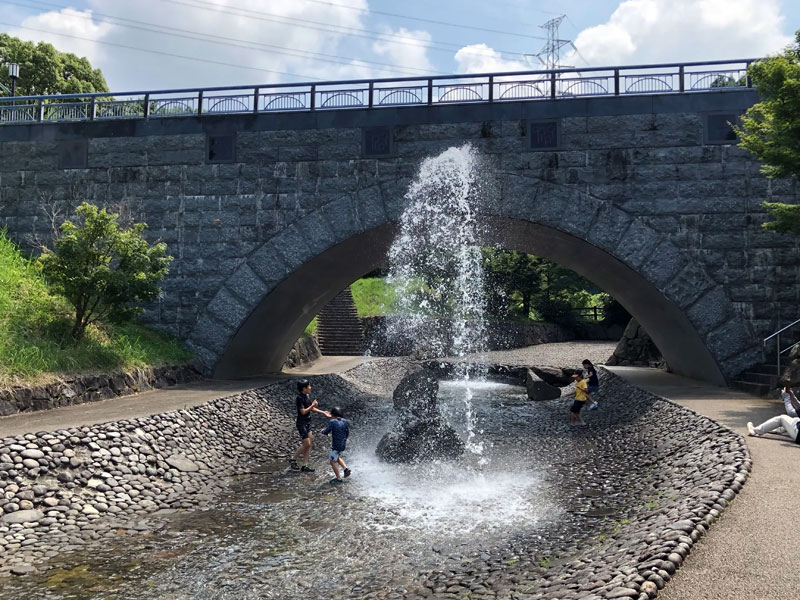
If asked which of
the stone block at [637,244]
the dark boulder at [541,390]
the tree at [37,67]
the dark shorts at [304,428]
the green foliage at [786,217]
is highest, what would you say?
the tree at [37,67]

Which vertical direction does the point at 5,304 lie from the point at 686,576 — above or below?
above

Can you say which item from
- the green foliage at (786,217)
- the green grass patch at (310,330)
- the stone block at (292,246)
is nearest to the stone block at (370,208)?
the stone block at (292,246)

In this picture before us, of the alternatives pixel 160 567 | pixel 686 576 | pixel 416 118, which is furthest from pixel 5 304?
pixel 686 576

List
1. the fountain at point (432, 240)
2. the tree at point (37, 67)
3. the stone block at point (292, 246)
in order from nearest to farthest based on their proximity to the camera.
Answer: the fountain at point (432, 240), the stone block at point (292, 246), the tree at point (37, 67)

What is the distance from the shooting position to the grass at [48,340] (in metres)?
10.2

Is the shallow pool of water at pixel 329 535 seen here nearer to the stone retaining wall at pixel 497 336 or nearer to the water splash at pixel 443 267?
the water splash at pixel 443 267

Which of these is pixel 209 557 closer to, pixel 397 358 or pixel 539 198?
pixel 539 198

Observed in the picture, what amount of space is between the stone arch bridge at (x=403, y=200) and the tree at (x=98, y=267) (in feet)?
7.96

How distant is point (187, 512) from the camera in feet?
24.9

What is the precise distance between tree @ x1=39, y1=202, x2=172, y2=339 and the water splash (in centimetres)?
603

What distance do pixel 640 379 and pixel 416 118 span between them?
9.47 m

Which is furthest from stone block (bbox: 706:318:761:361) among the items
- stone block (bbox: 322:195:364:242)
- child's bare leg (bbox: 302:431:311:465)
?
child's bare leg (bbox: 302:431:311:465)

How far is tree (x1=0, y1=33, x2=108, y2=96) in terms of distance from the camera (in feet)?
107

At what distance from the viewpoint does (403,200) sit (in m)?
13.8
